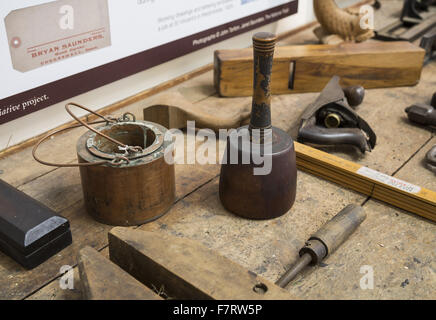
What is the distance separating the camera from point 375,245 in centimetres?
97

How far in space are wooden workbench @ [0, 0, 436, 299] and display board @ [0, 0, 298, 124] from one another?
6.2 inches

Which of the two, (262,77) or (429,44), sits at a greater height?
(262,77)

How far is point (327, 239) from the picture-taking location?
3.00 ft

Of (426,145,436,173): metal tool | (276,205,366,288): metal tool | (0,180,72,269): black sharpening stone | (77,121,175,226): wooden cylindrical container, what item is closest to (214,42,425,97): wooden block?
(426,145,436,173): metal tool

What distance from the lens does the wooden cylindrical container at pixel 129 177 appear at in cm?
92

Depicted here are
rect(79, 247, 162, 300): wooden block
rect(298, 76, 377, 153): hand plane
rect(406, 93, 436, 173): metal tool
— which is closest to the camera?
rect(79, 247, 162, 300): wooden block

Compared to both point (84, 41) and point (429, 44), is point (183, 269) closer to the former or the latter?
point (84, 41)

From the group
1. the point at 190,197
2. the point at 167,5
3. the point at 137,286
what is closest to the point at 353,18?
the point at 167,5

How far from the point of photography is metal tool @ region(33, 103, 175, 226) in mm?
918

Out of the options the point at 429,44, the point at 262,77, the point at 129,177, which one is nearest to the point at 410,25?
the point at 429,44

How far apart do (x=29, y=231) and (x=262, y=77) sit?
0.52 meters

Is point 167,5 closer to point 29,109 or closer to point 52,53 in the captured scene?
point 52,53

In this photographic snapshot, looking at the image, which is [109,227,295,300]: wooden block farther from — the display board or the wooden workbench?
the display board

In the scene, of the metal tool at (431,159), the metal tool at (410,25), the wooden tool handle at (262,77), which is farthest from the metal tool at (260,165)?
the metal tool at (410,25)
